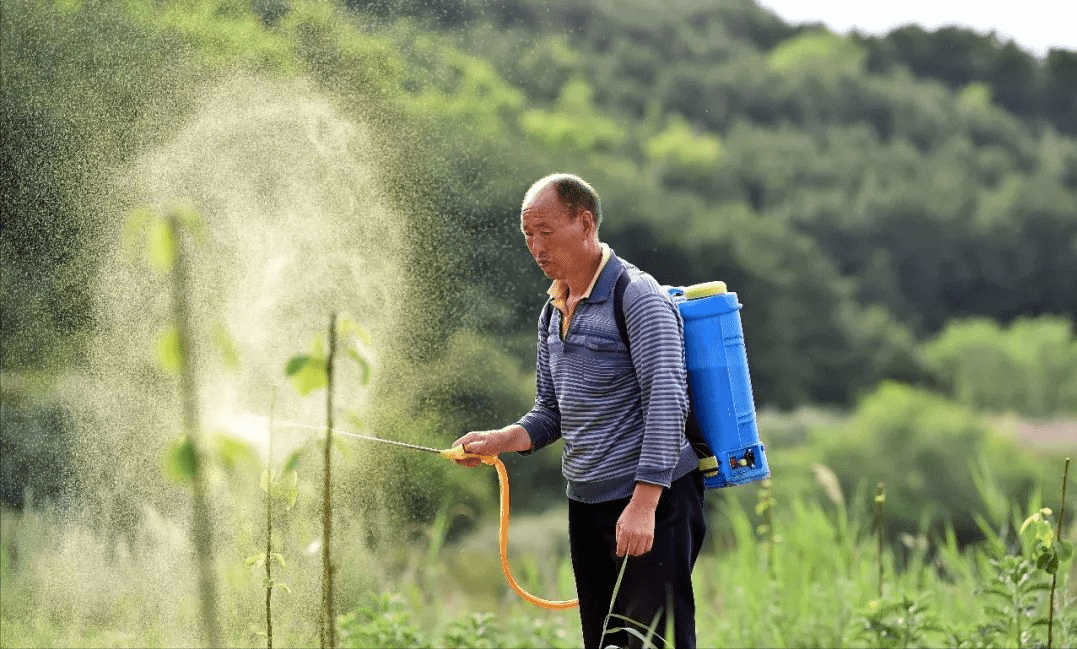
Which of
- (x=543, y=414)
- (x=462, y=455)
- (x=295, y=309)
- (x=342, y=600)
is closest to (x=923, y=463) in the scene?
(x=342, y=600)

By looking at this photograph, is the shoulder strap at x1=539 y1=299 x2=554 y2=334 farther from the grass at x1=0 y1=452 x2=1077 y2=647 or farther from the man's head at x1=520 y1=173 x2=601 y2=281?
the grass at x1=0 y1=452 x2=1077 y2=647

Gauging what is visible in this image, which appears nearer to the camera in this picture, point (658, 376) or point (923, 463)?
point (658, 376)

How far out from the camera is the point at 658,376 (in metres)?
2.68

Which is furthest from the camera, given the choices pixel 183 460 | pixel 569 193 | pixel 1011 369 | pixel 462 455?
pixel 1011 369

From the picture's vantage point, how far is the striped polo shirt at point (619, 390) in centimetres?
267

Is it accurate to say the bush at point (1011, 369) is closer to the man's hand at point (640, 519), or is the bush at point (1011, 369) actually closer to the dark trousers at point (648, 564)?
the dark trousers at point (648, 564)

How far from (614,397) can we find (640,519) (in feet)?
0.97

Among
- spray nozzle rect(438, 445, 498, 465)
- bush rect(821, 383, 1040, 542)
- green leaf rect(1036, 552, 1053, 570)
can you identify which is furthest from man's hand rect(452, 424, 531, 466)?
bush rect(821, 383, 1040, 542)

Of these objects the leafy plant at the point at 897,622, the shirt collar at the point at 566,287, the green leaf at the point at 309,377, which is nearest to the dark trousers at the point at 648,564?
the shirt collar at the point at 566,287

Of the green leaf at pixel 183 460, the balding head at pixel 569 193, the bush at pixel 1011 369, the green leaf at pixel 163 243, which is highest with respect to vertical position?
the bush at pixel 1011 369

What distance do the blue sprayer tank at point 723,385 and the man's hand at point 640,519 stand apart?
0.21 metres

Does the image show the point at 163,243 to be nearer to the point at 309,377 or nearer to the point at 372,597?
the point at 309,377

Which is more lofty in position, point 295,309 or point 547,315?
point 295,309

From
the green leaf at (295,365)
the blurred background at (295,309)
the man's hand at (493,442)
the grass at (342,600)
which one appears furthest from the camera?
the blurred background at (295,309)
